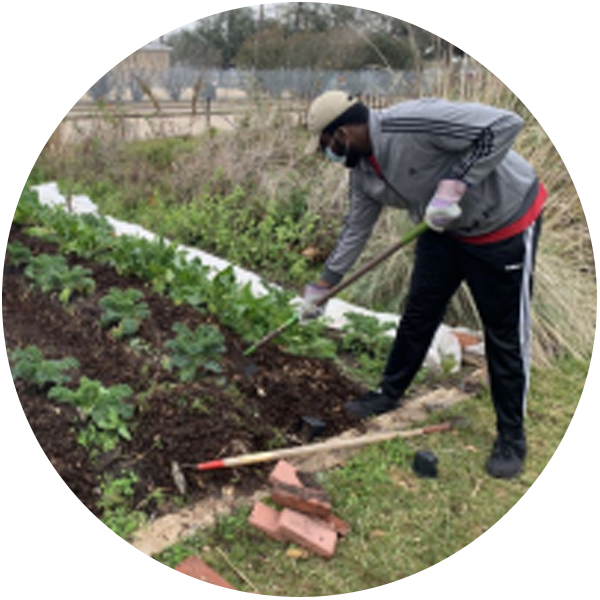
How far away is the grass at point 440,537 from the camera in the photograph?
2.68 meters

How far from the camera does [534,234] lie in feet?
10.8

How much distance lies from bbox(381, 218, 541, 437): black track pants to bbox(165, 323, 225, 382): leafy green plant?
1005 mm

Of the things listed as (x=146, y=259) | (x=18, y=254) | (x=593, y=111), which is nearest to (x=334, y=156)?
(x=146, y=259)

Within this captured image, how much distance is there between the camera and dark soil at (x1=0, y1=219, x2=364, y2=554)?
285 centimetres

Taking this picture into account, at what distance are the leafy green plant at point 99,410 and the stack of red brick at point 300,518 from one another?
74cm

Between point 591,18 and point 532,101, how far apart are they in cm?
377

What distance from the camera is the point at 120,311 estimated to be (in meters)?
4.30

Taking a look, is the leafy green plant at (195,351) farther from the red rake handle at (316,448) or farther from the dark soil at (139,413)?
the red rake handle at (316,448)

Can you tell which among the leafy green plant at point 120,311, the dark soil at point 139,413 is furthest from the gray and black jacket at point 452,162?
the leafy green plant at point 120,311

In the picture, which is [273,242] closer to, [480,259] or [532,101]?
[532,101]

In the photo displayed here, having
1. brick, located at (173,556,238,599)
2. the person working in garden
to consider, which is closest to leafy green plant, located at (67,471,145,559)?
brick, located at (173,556,238,599)

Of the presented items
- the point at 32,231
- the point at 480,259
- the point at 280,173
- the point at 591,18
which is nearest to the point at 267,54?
the point at 591,18

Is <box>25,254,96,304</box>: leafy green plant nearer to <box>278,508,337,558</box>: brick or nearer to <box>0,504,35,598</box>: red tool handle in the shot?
<box>0,504,35,598</box>: red tool handle

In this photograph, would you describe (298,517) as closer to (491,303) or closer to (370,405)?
(370,405)
